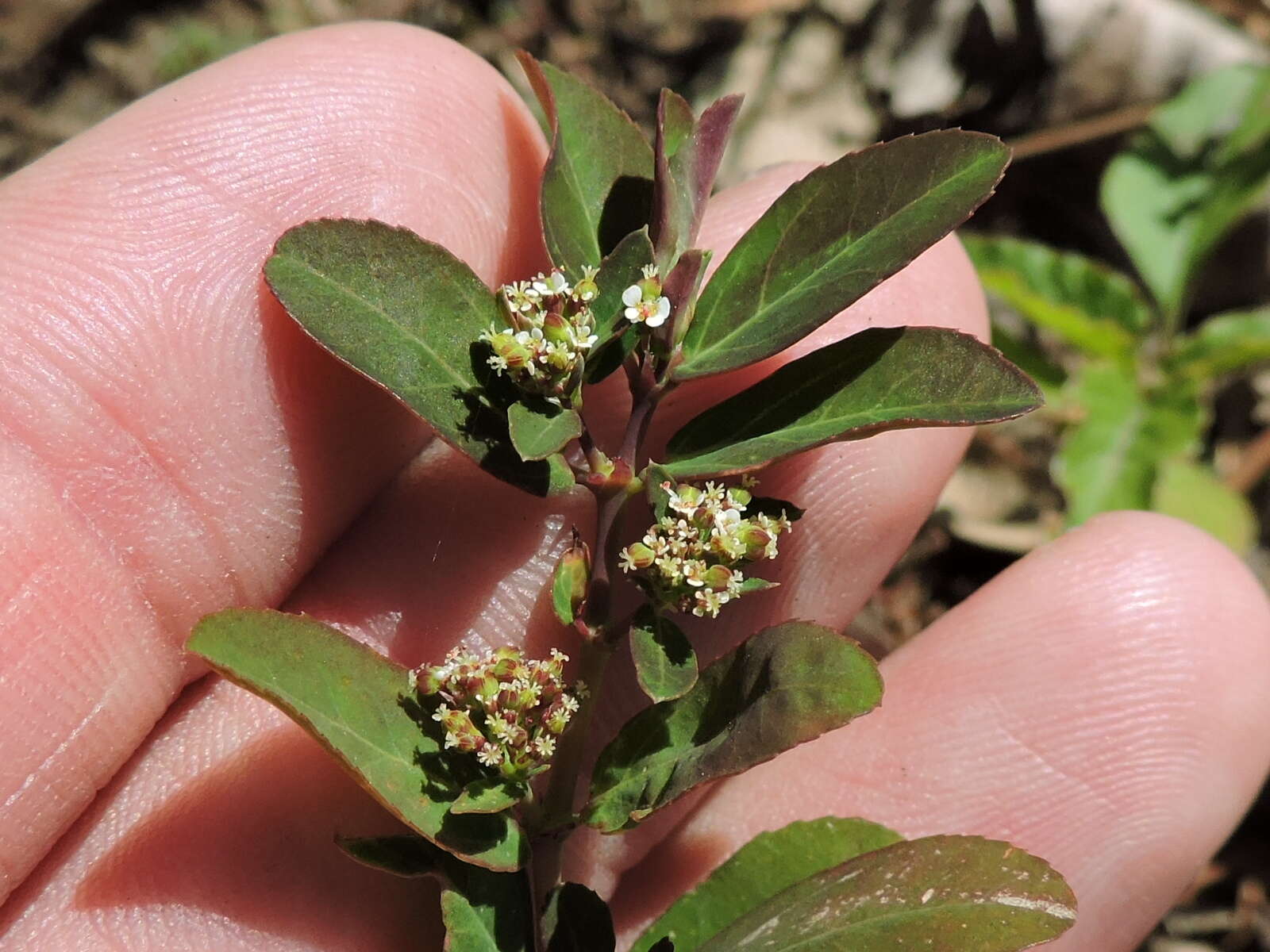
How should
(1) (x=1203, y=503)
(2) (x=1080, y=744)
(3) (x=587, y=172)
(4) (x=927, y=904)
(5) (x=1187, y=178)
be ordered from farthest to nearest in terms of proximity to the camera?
(5) (x=1187, y=178) → (1) (x=1203, y=503) → (2) (x=1080, y=744) → (3) (x=587, y=172) → (4) (x=927, y=904)

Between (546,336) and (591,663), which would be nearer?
(546,336)

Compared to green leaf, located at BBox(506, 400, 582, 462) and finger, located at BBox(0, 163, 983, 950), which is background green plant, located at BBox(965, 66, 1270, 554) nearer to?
finger, located at BBox(0, 163, 983, 950)

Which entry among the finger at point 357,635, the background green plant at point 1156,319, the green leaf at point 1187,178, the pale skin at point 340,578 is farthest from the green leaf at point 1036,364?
the finger at point 357,635

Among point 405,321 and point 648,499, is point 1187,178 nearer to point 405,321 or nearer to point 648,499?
point 648,499

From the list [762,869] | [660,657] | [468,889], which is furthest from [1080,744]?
[468,889]

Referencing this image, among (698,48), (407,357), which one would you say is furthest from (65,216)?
(698,48)

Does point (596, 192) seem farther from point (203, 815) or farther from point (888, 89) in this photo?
point (888, 89)
